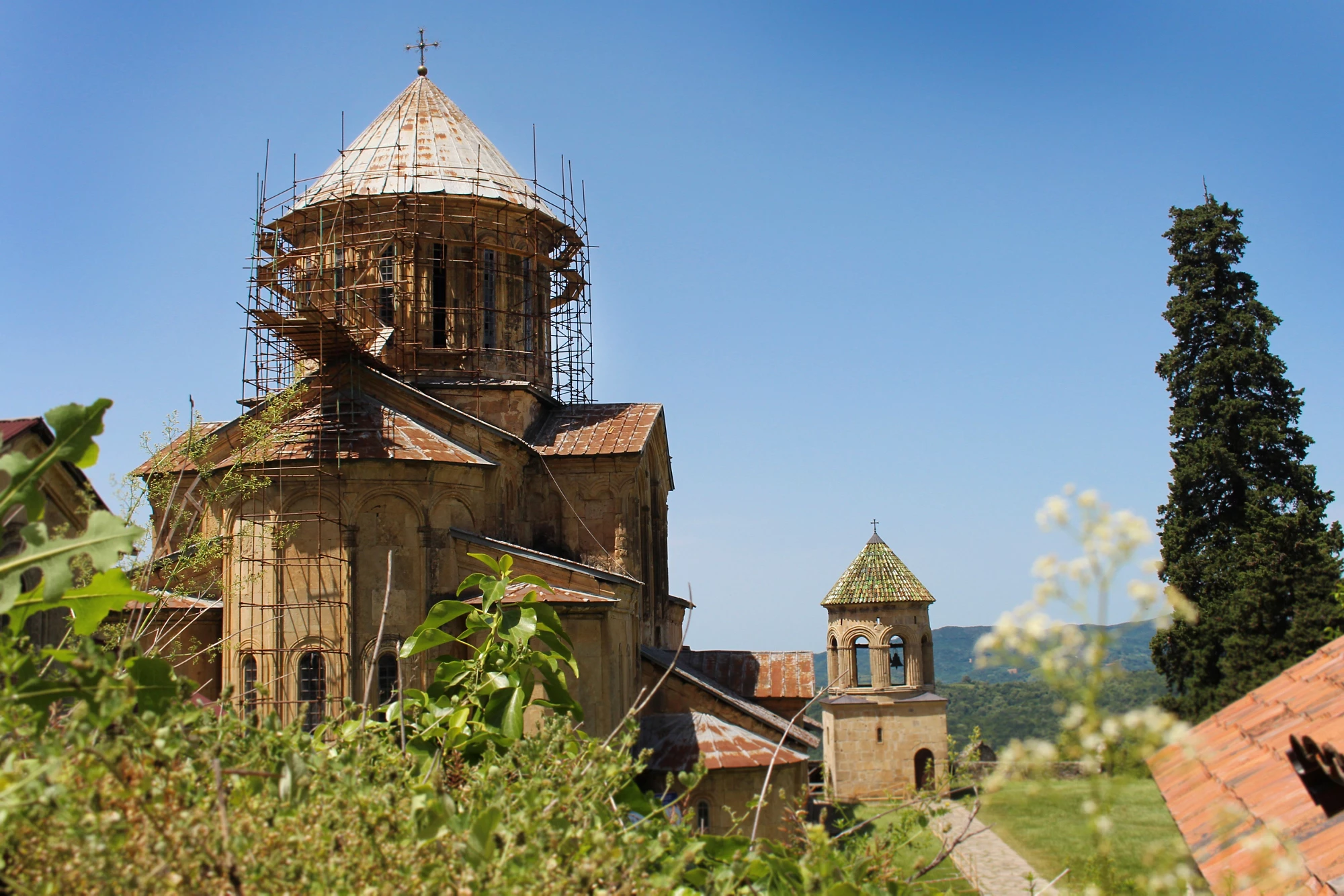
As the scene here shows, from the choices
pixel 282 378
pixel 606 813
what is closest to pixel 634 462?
pixel 282 378

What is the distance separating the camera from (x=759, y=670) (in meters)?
19.7

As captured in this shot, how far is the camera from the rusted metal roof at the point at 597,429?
1530cm

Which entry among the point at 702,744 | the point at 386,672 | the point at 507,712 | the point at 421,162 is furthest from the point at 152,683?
the point at 421,162

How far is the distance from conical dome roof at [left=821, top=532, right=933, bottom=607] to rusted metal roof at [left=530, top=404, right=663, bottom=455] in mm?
11637

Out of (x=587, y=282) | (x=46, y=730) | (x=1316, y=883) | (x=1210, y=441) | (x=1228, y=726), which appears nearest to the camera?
(x=46, y=730)

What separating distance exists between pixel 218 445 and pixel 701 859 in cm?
1244

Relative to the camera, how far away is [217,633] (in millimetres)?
13406

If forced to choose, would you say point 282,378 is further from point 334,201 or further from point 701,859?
point 701,859

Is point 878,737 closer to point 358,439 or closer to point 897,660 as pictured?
point 897,660

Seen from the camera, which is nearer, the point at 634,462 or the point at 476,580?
the point at 476,580

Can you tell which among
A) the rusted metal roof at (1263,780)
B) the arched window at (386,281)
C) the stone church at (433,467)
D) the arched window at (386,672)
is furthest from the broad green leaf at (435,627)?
the arched window at (386,281)

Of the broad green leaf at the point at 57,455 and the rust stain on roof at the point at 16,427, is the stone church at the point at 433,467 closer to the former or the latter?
the rust stain on roof at the point at 16,427

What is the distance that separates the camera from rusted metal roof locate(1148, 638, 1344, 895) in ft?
11.6

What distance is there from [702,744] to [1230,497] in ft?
38.8
